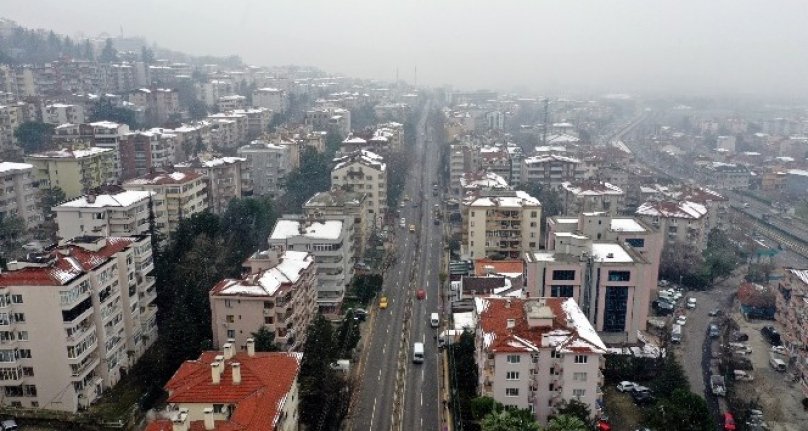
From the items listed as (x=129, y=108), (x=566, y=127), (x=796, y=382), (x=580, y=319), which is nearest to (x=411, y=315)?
(x=580, y=319)

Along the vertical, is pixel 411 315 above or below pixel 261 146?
below

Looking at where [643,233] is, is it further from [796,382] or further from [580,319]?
[580,319]

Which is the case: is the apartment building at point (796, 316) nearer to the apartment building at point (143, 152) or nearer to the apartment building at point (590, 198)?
the apartment building at point (590, 198)

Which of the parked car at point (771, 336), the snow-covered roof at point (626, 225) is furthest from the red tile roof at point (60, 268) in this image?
the parked car at point (771, 336)

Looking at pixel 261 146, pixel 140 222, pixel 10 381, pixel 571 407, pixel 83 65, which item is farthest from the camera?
pixel 83 65

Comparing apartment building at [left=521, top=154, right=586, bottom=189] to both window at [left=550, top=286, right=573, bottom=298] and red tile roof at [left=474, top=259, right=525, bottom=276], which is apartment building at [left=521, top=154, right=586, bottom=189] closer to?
red tile roof at [left=474, top=259, right=525, bottom=276]

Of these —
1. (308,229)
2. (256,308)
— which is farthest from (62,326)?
(308,229)
